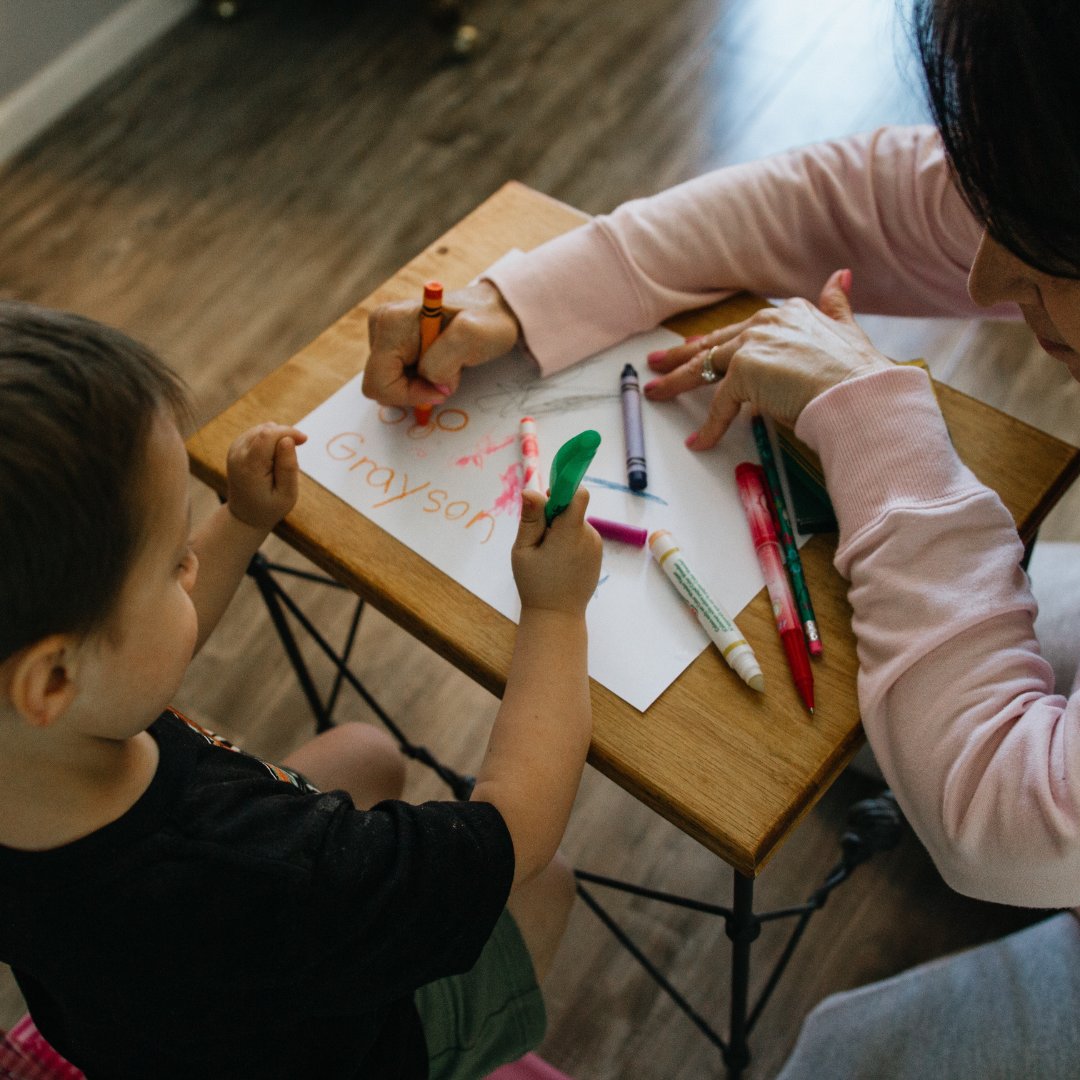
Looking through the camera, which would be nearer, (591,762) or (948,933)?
(591,762)

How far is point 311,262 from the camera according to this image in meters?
2.04

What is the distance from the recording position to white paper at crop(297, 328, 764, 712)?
770 mm

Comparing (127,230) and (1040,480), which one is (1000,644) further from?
(127,230)

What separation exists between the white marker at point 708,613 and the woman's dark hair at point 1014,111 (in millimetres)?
287

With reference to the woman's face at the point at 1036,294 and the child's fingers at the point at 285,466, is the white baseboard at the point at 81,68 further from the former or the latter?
the woman's face at the point at 1036,294

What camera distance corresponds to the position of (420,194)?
2.14m

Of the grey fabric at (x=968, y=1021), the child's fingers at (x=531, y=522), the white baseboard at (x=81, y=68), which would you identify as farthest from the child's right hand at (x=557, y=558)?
the white baseboard at (x=81, y=68)

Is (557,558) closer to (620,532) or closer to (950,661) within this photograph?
(620,532)

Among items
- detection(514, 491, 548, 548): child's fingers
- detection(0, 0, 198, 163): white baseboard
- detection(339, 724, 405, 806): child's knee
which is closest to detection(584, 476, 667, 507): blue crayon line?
detection(514, 491, 548, 548): child's fingers

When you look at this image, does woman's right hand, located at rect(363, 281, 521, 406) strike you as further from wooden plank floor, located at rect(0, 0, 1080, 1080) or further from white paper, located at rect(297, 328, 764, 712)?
wooden plank floor, located at rect(0, 0, 1080, 1080)

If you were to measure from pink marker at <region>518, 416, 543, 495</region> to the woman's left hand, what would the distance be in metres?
0.10

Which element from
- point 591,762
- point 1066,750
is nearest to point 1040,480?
point 1066,750

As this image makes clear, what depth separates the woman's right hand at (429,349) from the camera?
2.91ft

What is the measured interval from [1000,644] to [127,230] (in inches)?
75.0
